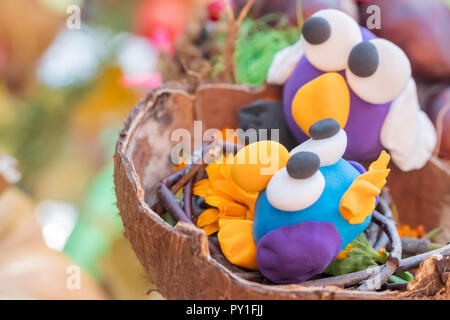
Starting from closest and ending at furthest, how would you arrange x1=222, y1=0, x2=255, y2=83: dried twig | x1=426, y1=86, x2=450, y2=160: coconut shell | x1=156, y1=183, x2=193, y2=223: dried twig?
x1=156, y1=183, x2=193, y2=223: dried twig
x1=222, y1=0, x2=255, y2=83: dried twig
x1=426, y1=86, x2=450, y2=160: coconut shell

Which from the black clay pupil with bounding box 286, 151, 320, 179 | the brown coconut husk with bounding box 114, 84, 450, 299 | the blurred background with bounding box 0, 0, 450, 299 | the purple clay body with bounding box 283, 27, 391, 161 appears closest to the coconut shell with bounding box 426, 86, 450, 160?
the blurred background with bounding box 0, 0, 450, 299

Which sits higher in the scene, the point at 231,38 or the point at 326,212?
the point at 231,38

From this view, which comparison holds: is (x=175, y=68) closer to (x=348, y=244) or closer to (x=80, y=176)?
(x=80, y=176)

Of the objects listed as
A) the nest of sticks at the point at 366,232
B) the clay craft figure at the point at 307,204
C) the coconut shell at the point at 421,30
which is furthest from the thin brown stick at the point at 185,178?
the coconut shell at the point at 421,30

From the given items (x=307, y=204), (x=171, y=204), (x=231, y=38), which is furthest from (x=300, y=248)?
A: (x=231, y=38)

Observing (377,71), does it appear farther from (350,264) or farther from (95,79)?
(95,79)

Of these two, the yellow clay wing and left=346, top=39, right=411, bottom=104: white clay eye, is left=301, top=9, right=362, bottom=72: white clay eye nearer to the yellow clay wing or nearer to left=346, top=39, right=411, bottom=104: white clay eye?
left=346, top=39, right=411, bottom=104: white clay eye

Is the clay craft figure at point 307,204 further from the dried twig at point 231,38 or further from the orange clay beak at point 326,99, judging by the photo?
the dried twig at point 231,38
